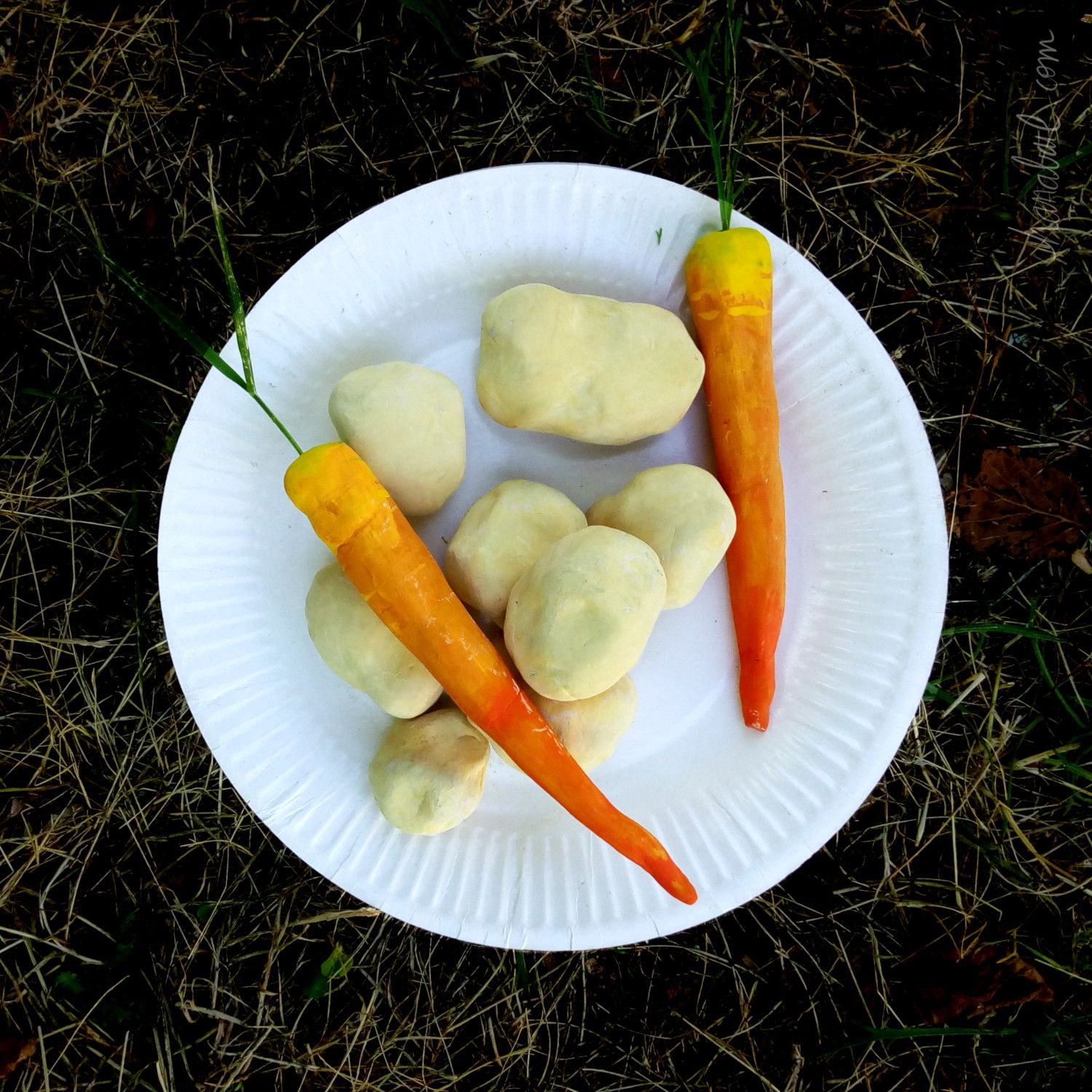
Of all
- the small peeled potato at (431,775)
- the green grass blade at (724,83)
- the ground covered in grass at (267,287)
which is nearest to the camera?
the small peeled potato at (431,775)

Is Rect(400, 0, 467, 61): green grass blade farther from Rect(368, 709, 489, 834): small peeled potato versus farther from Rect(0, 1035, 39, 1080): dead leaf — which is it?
Rect(0, 1035, 39, 1080): dead leaf

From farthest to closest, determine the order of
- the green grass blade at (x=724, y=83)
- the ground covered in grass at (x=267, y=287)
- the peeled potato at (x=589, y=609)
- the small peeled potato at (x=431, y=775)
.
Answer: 1. the ground covered in grass at (x=267, y=287)
2. the green grass blade at (x=724, y=83)
3. the small peeled potato at (x=431, y=775)
4. the peeled potato at (x=589, y=609)

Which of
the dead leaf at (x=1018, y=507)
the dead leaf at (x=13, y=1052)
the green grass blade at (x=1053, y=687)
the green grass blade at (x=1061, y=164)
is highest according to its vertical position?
the green grass blade at (x=1061, y=164)

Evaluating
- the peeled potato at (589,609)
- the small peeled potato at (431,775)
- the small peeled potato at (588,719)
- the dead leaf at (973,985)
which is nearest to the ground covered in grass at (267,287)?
the dead leaf at (973,985)

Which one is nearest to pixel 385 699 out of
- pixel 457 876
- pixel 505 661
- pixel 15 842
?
pixel 505 661

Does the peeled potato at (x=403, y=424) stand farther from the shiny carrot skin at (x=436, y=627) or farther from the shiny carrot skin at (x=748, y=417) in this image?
the shiny carrot skin at (x=748, y=417)
